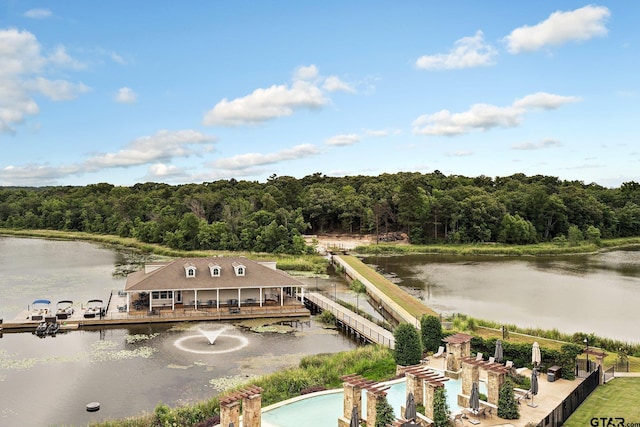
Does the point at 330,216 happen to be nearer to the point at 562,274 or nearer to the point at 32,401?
the point at 562,274

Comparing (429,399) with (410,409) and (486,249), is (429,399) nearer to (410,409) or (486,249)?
(410,409)

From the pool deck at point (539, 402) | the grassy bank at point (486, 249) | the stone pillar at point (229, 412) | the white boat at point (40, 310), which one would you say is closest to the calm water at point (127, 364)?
the white boat at point (40, 310)

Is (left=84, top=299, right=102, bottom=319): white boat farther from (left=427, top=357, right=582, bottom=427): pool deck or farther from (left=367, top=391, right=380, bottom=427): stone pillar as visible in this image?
(left=367, top=391, right=380, bottom=427): stone pillar

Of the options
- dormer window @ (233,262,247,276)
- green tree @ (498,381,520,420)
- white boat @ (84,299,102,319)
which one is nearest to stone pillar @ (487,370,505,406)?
green tree @ (498,381,520,420)

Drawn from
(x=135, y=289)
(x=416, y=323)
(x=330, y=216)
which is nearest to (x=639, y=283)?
(x=416, y=323)

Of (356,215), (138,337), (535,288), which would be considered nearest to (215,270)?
(138,337)
